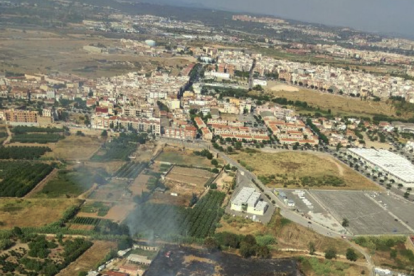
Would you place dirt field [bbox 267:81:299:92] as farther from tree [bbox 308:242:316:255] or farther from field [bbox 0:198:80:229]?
field [bbox 0:198:80:229]

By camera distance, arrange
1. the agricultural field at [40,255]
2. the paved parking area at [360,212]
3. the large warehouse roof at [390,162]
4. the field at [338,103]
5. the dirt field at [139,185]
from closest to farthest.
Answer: the agricultural field at [40,255] < the paved parking area at [360,212] < the dirt field at [139,185] < the large warehouse roof at [390,162] < the field at [338,103]

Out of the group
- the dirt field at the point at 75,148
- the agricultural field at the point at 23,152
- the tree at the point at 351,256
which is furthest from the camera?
the dirt field at the point at 75,148

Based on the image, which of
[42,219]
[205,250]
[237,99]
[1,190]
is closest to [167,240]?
[205,250]

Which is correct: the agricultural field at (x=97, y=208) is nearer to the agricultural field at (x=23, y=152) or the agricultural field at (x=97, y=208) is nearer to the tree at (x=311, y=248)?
the agricultural field at (x=23, y=152)

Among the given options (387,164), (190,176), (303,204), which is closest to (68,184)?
(190,176)

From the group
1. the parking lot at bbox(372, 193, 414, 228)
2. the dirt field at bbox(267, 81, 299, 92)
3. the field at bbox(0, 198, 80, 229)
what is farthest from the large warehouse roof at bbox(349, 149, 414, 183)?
the field at bbox(0, 198, 80, 229)

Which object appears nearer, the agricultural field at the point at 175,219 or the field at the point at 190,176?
the agricultural field at the point at 175,219

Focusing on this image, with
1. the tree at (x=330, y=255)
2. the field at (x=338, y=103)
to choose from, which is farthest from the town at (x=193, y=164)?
the field at (x=338, y=103)
